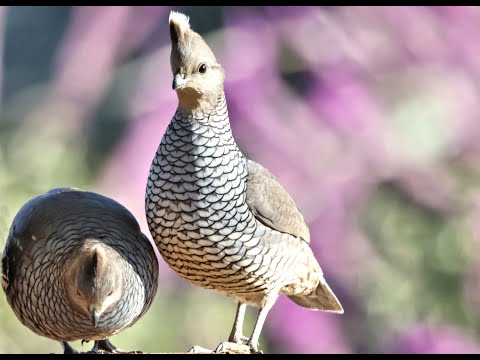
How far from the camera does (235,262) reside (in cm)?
237

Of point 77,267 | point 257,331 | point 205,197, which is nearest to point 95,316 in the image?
point 77,267

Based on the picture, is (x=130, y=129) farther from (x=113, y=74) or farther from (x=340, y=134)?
(x=340, y=134)

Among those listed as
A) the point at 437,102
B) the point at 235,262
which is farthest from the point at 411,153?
the point at 235,262

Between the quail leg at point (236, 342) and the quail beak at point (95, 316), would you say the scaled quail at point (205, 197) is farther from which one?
the quail beak at point (95, 316)

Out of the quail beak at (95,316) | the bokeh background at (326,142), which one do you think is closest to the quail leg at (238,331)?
the quail beak at (95,316)

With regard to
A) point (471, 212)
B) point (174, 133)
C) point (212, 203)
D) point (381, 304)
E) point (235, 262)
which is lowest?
point (381, 304)

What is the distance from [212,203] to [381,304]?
6.45 feet

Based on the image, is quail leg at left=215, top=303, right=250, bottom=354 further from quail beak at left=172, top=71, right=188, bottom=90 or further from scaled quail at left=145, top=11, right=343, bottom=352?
quail beak at left=172, top=71, right=188, bottom=90

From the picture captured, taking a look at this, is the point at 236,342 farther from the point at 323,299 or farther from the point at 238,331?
the point at 323,299

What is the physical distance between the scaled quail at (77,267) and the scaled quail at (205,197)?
0.10 meters

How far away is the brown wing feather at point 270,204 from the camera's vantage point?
2.51m

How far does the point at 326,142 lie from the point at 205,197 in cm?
195

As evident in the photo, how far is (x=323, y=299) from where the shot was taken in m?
2.77

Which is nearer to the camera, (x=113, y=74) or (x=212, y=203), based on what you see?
(x=212, y=203)
